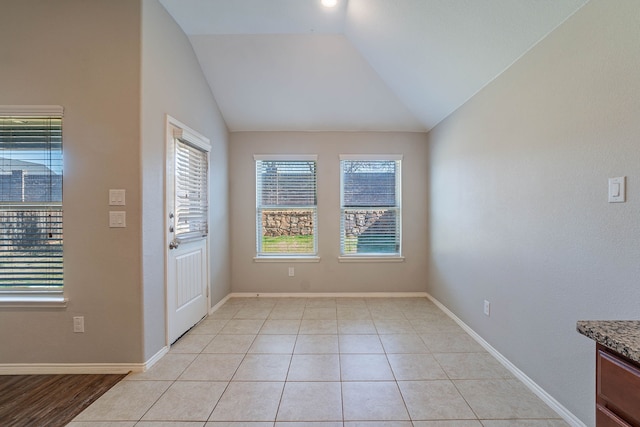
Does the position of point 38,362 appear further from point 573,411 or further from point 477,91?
point 477,91

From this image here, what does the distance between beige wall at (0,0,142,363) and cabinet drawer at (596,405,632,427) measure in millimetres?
2604

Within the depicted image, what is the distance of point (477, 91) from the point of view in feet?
8.45

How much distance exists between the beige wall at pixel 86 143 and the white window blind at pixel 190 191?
1.77ft

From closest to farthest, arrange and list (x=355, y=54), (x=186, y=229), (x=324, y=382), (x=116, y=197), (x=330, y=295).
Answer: (x=324, y=382) < (x=116, y=197) < (x=186, y=229) < (x=355, y=54) < (x=330, y=295)

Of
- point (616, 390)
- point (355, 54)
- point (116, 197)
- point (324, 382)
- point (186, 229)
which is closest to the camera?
point (616, 390)

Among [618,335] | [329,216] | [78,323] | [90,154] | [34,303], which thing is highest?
[90,154]

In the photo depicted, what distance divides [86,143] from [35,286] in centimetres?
119

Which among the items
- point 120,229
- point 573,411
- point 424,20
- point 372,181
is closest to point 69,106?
point 120,229

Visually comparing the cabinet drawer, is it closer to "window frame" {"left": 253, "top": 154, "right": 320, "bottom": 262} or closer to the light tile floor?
the light tile floor

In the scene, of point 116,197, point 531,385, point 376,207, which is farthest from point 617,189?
point 116,197

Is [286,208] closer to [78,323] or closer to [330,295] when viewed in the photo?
[330,295]

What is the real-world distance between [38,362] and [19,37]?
8.12ft

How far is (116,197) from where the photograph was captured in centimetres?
212

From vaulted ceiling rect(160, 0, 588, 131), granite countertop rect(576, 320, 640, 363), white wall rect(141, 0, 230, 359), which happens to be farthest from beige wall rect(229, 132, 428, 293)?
granite countertop rect(576, 320, 640, 363)
